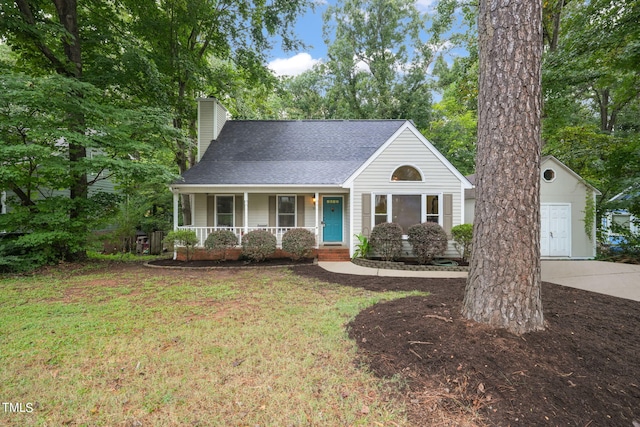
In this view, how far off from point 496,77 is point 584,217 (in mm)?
11362

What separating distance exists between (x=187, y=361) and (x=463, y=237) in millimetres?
8724

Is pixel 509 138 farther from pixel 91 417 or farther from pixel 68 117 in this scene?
pixel 68 117

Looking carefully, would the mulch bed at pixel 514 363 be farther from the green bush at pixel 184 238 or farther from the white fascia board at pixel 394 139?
the green bush at pixel 184 238

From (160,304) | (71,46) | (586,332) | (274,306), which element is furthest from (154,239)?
(586,332)

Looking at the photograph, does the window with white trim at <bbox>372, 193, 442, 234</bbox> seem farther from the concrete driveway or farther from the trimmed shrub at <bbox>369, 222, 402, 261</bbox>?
the concrete driveway

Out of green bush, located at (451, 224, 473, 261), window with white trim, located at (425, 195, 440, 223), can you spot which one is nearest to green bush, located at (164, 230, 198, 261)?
window with white trim, located at (425, 195, 440, 223)

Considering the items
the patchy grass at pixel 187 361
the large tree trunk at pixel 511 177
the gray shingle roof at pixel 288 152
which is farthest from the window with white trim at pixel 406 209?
the large tree trunk at pixel 511 177

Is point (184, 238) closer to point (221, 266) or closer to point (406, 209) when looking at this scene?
point (221, 266)

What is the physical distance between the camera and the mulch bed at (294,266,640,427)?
217cm

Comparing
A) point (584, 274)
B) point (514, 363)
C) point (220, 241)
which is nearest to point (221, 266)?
point (220, 241)

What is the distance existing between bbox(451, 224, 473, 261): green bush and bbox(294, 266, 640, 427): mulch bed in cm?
525

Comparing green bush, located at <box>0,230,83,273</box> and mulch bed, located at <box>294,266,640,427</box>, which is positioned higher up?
green bush, located at <box>0,230,83,273</box>

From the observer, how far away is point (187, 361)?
10.2ft

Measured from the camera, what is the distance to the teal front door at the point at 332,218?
37.9 feet
